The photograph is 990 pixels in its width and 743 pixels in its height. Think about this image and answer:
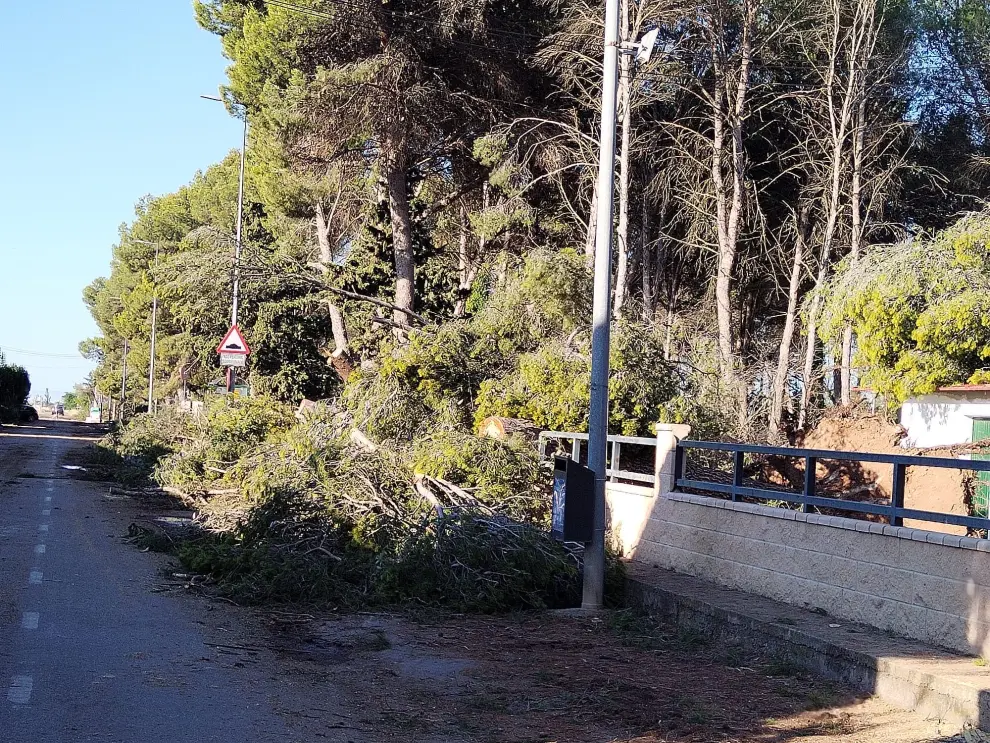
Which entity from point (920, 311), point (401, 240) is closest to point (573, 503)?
point (920, 311)

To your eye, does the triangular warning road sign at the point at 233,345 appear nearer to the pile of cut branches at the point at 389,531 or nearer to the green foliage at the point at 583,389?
the green foliage at the point at 583,389

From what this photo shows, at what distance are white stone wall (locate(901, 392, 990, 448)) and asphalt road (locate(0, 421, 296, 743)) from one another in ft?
45.6

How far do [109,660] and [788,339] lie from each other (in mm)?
19896

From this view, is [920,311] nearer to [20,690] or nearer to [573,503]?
[573,503]

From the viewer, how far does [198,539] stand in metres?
14.4

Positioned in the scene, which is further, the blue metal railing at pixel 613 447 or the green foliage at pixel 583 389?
the green foliage at pixel 583 389

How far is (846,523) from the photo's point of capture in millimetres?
9930

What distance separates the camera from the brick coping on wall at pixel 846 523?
841 centimetres

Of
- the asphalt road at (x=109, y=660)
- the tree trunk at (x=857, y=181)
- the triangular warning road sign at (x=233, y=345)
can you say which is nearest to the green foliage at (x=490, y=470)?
the asphalt road at (x=109, y=660)

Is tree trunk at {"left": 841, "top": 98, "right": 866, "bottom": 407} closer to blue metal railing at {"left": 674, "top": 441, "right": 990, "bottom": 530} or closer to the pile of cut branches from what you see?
blue metal railing at {"left": 674, "top": 441, "right": 990, "bottom": 530}

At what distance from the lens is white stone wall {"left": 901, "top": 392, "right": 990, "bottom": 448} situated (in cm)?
1883

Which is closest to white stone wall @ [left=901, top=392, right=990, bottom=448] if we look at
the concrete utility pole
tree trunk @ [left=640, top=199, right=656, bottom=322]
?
tree trunk @ [left=640, top=199, right=656, bottom=322]

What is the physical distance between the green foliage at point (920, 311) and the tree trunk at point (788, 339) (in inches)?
146

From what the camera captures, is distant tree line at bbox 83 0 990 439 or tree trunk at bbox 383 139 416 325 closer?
distant tree line at bbox 83 0 990 439
